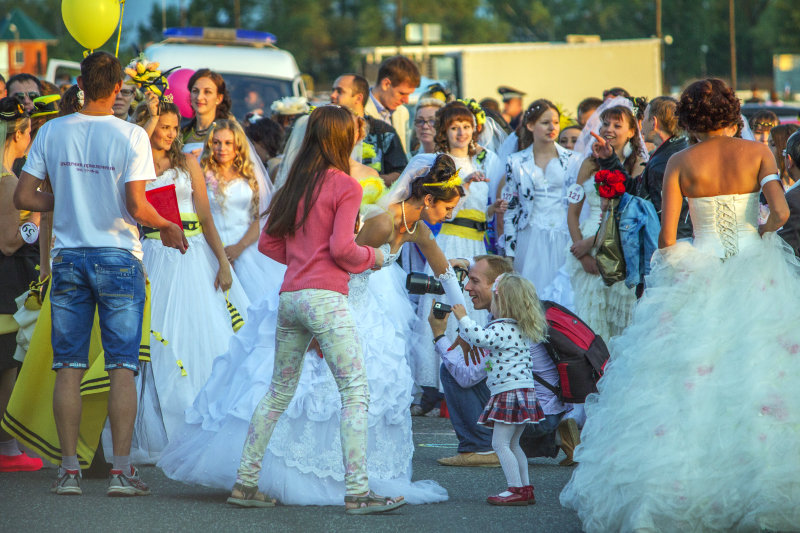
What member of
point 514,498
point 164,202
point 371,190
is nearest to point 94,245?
point 164,202

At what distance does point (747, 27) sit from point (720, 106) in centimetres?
6876

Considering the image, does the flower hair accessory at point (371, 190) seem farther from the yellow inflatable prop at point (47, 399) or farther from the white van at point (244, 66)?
the white van at point (244, 66)

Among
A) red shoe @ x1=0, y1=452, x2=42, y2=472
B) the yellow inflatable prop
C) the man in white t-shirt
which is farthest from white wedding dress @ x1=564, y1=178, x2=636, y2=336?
red shoe @ x1=0, y1=452, x2=42, y2=472

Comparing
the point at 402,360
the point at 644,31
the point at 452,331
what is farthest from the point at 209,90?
the point at 644,31

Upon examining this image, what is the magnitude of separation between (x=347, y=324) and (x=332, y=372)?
0.28 meters

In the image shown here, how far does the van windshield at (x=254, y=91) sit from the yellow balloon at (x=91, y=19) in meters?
7.07

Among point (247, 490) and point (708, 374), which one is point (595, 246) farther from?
point (247, 490)

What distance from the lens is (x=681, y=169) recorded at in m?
5.31

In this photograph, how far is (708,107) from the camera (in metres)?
5.32

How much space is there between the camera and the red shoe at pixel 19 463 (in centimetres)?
653

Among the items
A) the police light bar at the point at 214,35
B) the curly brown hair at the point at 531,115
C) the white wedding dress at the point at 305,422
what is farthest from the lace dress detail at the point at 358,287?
the police light bar at the point at 214,35

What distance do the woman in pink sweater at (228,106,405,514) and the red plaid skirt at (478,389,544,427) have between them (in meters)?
0.66

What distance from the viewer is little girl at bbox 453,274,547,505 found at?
18.5ft

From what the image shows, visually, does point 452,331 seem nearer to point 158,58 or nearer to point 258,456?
point 258,456
